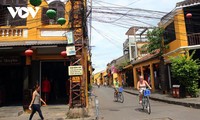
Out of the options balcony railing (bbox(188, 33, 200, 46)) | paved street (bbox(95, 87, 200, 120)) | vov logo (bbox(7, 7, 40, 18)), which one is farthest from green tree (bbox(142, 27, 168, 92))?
vov logo (bbox(7, 7, 40, 18))

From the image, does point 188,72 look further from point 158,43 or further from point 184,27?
point 158,43

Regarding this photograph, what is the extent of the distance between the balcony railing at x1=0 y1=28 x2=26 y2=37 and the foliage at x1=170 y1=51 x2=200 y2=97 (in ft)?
33.3

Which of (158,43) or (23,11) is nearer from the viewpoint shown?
(23,11)

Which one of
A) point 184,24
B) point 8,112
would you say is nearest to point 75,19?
point 8,112

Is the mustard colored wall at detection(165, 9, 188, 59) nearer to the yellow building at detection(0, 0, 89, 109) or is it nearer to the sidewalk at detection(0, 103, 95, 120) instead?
the yellow building at detection(0, 0, 89, 109)

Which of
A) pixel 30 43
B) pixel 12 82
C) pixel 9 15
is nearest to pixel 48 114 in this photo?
pixel 30 43

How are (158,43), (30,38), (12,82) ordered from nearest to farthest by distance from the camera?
1. (30,38)
2. (12,82)
3. (158,43)

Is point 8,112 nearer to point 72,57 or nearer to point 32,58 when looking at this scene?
point 32,58

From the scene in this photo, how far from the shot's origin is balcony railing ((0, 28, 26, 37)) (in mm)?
13859

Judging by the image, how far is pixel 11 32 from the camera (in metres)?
13.9

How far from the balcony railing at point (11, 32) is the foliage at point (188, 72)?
33.3 feet

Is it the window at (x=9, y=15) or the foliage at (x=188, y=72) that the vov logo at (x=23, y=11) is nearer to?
the window at (x=9, y=15)

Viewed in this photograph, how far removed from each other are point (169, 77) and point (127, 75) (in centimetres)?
1848

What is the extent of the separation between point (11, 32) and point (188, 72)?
11485 mm
